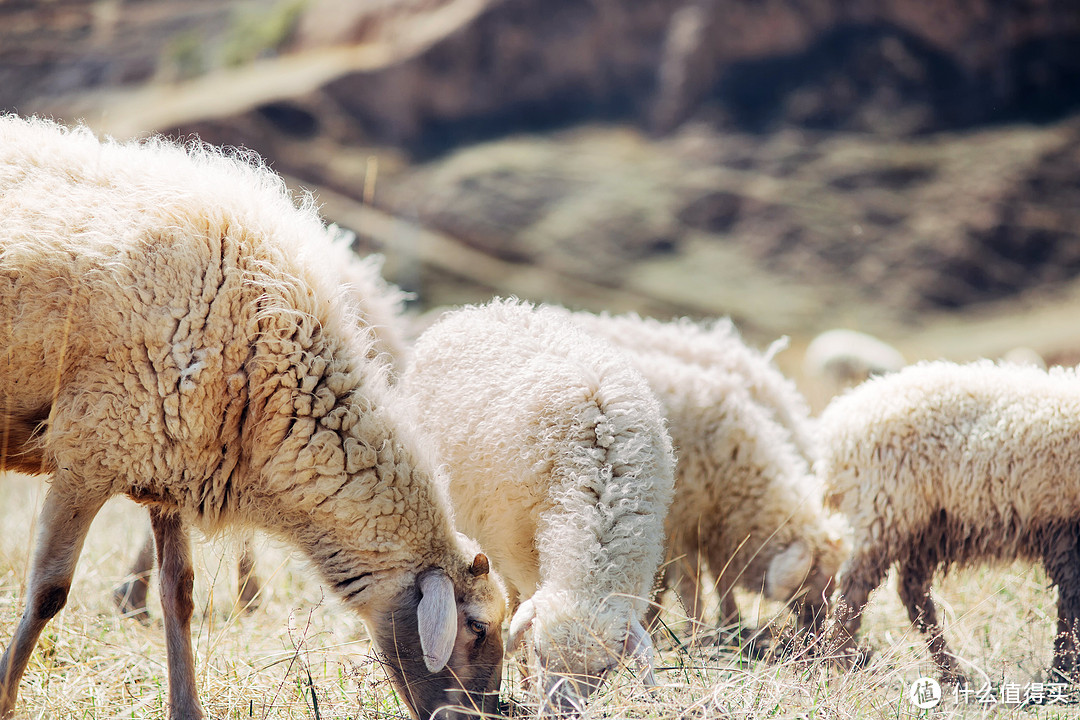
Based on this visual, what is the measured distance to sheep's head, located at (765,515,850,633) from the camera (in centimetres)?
457

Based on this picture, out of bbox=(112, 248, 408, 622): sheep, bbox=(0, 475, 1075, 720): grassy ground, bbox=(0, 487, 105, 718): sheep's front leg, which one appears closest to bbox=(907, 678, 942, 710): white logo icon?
bbox=(0, 475, 1075, 720): grassy ground

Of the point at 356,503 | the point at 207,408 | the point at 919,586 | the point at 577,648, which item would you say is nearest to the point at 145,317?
the point at 207,408

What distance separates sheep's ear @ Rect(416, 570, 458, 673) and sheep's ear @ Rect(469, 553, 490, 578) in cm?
18

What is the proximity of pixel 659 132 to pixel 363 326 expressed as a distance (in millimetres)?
29536

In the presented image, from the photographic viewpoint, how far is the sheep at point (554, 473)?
322 centimetres

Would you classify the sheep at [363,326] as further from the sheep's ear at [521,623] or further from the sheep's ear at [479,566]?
the sheep's ear at [521,623]

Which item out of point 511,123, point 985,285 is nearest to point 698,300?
point 985,285

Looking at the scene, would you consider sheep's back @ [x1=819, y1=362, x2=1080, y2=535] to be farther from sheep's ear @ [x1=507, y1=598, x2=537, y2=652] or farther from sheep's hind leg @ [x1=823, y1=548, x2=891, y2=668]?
sheep's ear @ [x1=507, y1=598, x2=537, y2=652]

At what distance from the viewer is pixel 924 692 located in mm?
3859

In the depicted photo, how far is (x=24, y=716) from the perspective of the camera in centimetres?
339

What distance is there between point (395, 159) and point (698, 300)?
495 inches

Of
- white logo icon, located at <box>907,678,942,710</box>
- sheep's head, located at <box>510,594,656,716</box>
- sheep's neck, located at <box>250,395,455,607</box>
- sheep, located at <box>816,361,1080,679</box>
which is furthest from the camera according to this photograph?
sheep, located at <box>816,361,1080,679</box>

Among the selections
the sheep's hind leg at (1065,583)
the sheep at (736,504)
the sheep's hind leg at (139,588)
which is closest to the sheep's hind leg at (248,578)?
the sheep's hind leg at (139,588)

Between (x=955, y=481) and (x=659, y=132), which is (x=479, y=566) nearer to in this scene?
(x=955, y=481)
